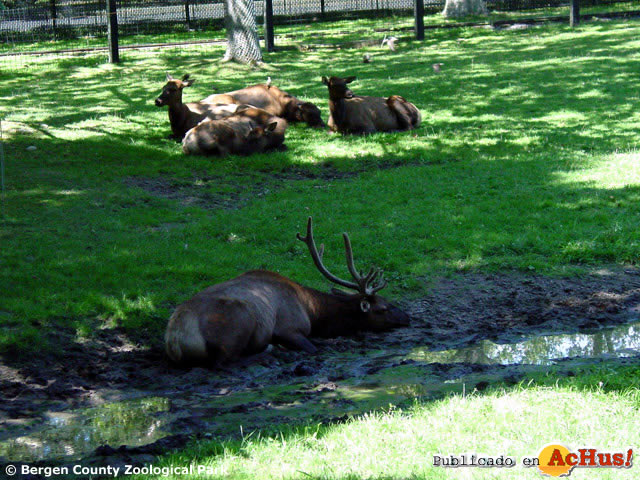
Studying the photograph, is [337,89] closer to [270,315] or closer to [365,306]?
[365,306]

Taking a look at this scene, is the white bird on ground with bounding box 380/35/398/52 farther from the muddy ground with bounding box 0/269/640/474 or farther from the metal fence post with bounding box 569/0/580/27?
the muddy ground with bounding box 0/269/640/474

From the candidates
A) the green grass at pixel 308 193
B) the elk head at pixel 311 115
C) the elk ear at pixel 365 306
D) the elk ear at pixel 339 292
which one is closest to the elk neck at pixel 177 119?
the green grass at pixel 308 193

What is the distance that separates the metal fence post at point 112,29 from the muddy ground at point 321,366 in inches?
627

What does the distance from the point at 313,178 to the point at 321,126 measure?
3616mm

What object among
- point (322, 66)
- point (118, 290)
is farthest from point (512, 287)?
point (322, 66)

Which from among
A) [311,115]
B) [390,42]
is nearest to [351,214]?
[311,115]

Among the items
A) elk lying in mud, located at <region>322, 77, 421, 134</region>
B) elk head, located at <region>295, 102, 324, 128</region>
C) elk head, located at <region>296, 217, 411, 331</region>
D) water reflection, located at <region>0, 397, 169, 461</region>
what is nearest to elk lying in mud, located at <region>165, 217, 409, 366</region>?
elk head, located at <region>296, 217, 411, 331</region>

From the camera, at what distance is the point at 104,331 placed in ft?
27.8

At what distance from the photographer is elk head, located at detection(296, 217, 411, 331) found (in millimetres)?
8977

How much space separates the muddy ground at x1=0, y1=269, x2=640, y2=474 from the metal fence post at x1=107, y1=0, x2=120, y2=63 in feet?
52.2

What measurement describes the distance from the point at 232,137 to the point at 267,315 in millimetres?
7471

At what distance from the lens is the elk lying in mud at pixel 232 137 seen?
1512 centimetres

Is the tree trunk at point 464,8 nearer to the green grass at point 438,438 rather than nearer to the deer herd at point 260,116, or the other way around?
the deer herd at point 260,116

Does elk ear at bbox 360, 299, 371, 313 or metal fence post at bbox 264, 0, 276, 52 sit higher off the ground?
metal fence post at bbox 264, 0, 276, 52
